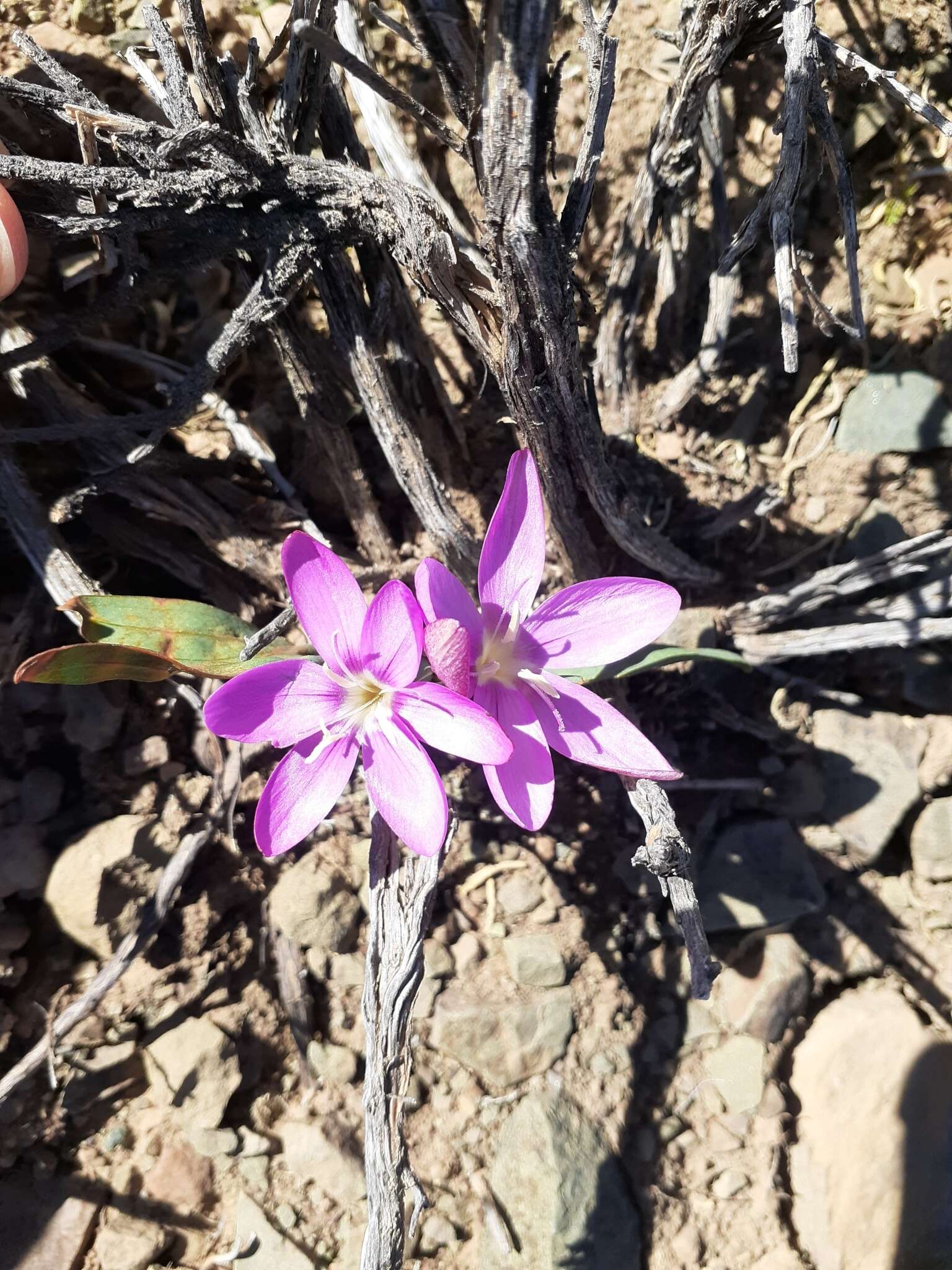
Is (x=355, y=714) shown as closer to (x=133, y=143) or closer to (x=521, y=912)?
(x=521, y=912)

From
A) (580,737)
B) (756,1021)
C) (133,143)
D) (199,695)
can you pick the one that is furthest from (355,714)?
(756,1021)

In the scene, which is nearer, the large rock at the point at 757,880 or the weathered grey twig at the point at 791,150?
the weathered grey twig at the point at 791,150

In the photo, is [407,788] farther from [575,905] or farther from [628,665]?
[575,905]

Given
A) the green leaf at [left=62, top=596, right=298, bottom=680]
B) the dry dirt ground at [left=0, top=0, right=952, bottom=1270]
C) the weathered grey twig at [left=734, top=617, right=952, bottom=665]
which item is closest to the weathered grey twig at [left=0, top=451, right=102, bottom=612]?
the dry dirt ground at [left=0, top=0, right=952, bottom=1270]

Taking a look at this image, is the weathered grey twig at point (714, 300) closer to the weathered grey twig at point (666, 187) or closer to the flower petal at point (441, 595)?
the weathered grey twig at point (666, 187)

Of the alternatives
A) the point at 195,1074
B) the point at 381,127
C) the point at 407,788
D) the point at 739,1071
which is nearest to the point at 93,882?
the point at 195,1074

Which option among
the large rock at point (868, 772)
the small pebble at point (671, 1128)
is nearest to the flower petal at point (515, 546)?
the large rock at point (868, 772)
